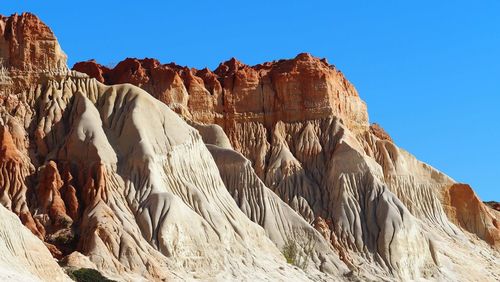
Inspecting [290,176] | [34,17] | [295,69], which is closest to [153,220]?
[34,17]

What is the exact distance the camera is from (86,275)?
225 feet

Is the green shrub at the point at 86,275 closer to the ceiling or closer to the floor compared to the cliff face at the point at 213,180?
closer to the floor

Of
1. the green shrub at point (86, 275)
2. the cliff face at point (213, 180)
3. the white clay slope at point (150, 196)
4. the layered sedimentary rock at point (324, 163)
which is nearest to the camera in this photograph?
the green shrub at point (86, 275)

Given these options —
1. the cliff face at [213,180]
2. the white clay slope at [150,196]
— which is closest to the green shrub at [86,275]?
A: the cliff face at [213,180]

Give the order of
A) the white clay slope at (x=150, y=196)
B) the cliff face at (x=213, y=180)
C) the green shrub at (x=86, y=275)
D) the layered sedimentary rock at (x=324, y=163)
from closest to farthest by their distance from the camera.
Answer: the green shrub at (x=86, y=275) < the white clay slope at (x=150, y=196) < the cliff face at (x=213, y=180) < the layered sedimentary rock at (x=324, y=163)

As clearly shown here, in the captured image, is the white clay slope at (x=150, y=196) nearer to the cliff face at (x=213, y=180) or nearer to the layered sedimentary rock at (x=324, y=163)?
the cliff face at (x=213, y=180)

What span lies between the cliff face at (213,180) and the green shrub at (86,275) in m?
1.05

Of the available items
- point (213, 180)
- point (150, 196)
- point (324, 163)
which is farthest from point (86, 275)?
point (324, 163)

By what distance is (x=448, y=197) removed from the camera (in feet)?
383

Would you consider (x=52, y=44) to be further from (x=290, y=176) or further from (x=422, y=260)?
(x=422, y=260)

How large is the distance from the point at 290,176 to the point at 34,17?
2470 centimetres

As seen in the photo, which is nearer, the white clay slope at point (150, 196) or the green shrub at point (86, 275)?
the green shrub at point (86, 275)

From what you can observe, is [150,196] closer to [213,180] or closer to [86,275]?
[213,180]

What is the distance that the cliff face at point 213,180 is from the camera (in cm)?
7712
